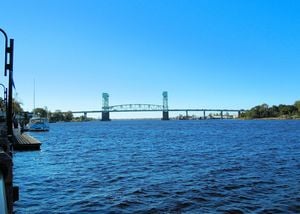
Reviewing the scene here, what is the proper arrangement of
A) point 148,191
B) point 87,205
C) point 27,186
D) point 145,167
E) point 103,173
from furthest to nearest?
1. point 145,167
2. point 103,173
3. point 27,186
4. point 148,191
5. point 87,205

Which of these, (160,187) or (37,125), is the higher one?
(37,125)

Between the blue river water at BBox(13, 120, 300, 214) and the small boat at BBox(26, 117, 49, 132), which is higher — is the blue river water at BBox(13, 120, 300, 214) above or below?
below

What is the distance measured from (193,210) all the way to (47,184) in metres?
8.87

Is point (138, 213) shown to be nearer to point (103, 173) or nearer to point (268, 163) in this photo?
point (103, 173)

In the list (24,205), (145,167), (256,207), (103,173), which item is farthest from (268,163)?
(24,205)

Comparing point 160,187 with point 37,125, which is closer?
point 160,187

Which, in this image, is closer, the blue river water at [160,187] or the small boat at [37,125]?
the blue river water at [160,187]

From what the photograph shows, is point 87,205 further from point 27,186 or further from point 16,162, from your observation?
point 16,162

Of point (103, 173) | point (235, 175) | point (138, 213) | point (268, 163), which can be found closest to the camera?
point (138, 213)

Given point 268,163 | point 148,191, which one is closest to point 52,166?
point 148,191

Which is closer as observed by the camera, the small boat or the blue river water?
the blue river water

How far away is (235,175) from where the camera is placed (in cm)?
2264

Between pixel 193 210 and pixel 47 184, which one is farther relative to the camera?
pixel 47 184

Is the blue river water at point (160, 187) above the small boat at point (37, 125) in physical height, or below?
below
